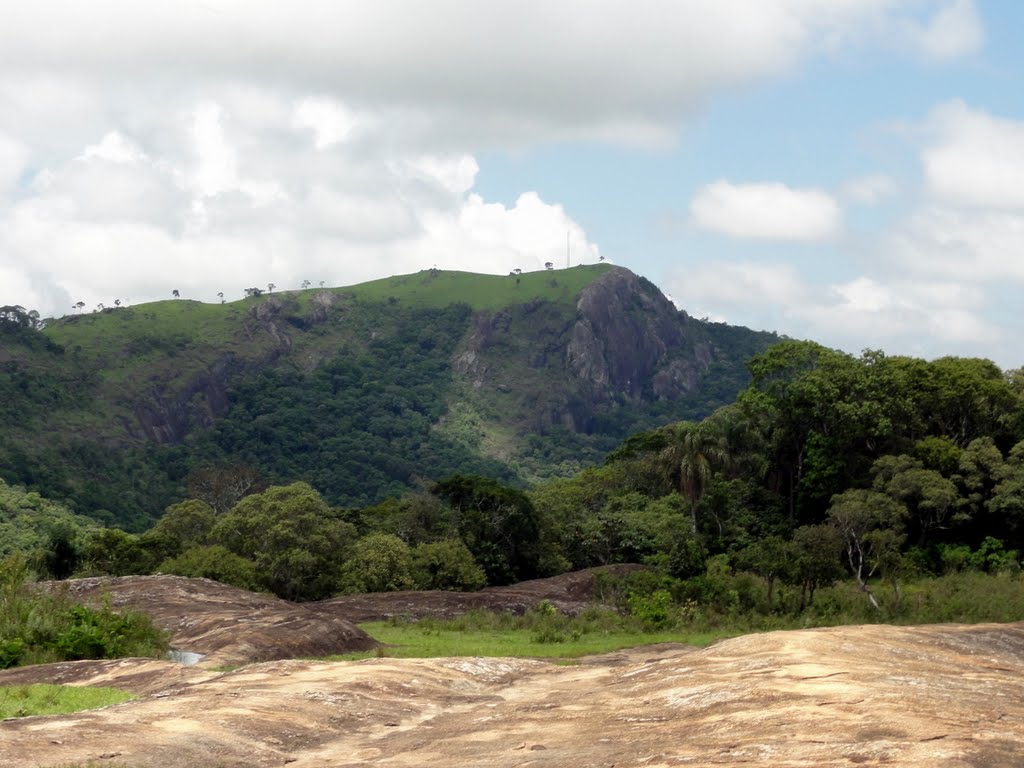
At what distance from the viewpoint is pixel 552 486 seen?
73125 mm

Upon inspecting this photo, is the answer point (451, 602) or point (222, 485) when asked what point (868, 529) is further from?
point (222, 485)

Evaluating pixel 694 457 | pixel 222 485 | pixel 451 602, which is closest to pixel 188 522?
pixel 222 485

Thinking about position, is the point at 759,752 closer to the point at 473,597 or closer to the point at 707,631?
the point at 707,631

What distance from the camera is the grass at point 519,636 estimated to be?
29.1m

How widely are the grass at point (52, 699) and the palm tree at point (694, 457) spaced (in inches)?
1584

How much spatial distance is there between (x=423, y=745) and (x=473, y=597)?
27.5 metres

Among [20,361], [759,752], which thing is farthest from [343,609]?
[20,361]

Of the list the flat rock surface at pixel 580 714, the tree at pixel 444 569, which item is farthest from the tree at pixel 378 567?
the flat rock surface at pixel 580 714

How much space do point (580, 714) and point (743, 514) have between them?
143 ft

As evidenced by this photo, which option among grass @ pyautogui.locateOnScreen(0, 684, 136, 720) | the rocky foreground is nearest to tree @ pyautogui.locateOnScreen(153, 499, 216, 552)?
the rocky foreground

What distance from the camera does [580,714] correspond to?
16453 millimetres

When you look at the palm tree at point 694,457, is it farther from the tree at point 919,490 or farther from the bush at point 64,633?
the bush at point 64,633

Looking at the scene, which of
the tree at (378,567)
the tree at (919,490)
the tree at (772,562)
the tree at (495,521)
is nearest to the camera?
the tree at (772,562)

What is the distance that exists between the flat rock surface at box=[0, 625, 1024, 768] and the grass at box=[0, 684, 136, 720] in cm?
62
